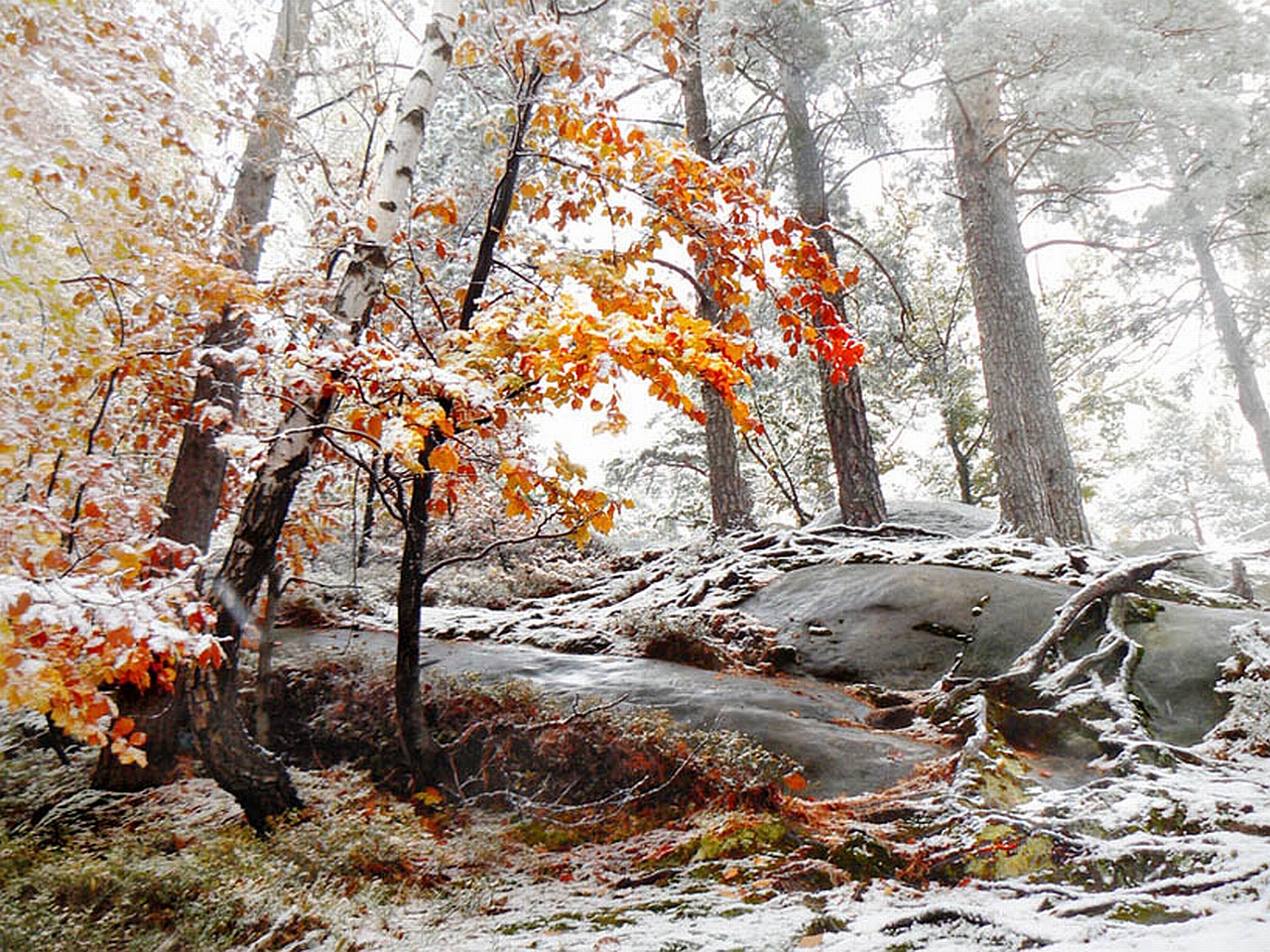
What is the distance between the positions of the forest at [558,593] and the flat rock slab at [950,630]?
0.03 metres

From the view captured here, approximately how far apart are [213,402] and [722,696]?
4744mm

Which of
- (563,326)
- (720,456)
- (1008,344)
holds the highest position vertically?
(1008,344)

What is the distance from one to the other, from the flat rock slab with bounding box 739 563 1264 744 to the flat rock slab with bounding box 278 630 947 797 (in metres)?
0.50

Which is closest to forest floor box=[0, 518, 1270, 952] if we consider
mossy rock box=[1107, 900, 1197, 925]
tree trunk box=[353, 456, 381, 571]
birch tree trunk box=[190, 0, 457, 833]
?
mossy rock box=[1107, 900, 1197, 925]

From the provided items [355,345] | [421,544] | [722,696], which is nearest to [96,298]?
[355,345]

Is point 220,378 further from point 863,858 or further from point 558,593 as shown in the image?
point 863,858

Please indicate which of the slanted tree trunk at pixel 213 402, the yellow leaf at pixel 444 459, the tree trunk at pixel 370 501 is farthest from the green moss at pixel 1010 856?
the slanted tree trunk at pixel 213 402

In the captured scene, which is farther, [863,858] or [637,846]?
[637,846]

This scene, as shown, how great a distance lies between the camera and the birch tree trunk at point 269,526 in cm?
350

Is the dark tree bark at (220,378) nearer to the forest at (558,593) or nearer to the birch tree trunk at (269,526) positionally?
the forest at (558,593)

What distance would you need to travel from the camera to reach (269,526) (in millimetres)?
3664

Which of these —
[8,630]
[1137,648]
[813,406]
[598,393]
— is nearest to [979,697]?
[1137,648]

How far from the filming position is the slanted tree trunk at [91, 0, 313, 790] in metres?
4.83

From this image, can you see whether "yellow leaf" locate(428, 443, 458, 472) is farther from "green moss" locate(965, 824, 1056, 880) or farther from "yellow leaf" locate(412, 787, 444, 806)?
A: "green moss" locate(965, 824, 1056, 880)
